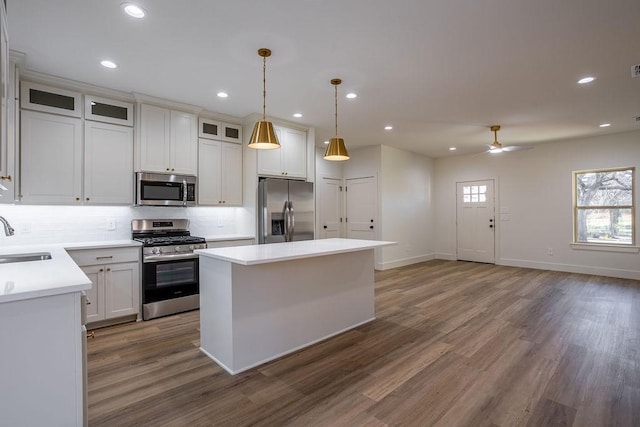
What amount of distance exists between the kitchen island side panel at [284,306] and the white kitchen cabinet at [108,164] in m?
1.77

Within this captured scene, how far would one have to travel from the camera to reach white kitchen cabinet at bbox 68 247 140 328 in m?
3.25

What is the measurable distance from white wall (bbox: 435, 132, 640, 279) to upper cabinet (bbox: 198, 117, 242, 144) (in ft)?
18.6

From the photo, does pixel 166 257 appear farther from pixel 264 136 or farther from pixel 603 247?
pixel 603 247

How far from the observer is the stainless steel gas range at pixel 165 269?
3.59 metres

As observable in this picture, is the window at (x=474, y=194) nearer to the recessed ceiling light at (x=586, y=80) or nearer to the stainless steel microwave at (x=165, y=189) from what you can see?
the recessed ceiling light at (x=586, y=80)

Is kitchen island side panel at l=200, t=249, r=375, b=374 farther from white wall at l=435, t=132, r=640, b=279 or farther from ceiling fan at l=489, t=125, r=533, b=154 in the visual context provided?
white wall at l=435, t=132, r=640, b=279

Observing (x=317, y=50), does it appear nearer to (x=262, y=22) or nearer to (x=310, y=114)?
(x=262, y=22)

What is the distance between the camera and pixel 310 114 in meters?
4.57

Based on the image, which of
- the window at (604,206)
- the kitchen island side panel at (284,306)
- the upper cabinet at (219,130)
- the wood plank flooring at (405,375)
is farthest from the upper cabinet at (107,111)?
the window at (604,206)

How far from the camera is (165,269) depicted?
369 centimetres

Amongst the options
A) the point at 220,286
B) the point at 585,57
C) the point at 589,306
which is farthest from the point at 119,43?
the point at 589,306

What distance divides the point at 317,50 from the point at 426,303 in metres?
3.36

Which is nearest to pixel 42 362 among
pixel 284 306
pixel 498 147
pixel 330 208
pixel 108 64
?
pixel 284 306

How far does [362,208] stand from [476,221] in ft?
9.53
